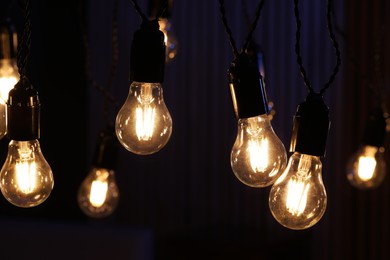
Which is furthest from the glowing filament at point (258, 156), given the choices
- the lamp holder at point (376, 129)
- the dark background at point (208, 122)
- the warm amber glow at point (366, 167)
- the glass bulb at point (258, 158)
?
the dark background at point (208, 122)

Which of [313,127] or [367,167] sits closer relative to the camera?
[313,127]

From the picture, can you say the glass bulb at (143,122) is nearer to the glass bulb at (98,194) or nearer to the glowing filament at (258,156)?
the glowing filament at (258,156)

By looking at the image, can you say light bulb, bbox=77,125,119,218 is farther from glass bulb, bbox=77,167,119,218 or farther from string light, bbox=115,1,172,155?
string light, bbox=115,1,172,155

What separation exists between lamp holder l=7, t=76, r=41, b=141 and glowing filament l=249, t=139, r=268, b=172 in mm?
363

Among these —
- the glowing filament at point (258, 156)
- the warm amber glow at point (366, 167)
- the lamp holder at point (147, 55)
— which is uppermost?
the lamp holder at point (147, 55)

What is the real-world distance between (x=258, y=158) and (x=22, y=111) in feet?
1.29

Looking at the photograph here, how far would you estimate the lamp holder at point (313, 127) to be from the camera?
1046mm

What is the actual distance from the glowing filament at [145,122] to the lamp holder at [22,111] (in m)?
0.17

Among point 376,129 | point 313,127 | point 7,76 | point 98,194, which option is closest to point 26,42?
point 313,127

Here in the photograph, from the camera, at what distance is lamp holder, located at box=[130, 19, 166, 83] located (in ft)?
3.41

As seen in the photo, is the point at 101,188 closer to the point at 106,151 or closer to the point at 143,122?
the point at 106,151

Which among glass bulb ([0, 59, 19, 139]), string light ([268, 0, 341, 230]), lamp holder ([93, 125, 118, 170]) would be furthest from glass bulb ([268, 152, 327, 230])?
glass bulb ([0, 59, 19, 139])

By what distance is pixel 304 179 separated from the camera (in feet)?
3.50

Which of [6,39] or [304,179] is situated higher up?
[6,39]
